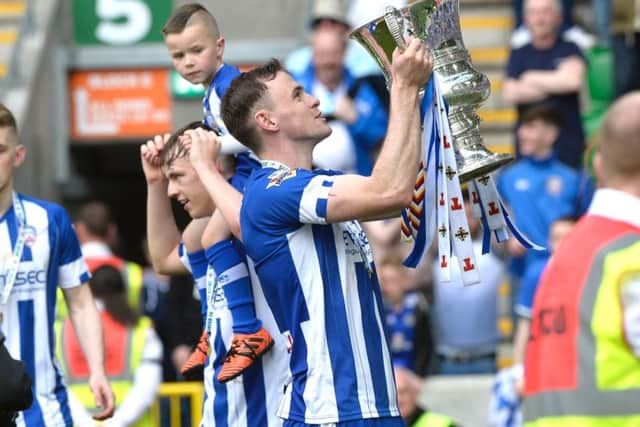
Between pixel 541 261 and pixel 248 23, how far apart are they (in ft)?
16.4

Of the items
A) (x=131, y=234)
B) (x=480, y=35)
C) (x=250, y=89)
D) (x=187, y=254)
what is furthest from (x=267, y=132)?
(x=131, y=234)

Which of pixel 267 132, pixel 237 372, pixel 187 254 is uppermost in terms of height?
pixel 267 132

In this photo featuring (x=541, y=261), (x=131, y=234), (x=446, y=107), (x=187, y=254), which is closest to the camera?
(x=446, y=107)

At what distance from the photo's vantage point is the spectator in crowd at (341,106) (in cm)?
1066

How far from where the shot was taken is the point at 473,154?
5273mm

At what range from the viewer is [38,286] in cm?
648

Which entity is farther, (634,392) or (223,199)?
(223,199)

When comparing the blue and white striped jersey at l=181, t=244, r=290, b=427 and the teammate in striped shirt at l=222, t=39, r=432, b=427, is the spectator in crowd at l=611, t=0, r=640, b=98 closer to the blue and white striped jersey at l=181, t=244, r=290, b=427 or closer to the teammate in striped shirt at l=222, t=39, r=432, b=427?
the blue and white striped jersey at l=181, t=244, r=290, b=427

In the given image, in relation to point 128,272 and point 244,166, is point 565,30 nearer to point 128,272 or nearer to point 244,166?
point 128,272

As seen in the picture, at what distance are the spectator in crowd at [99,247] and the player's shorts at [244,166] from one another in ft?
12.5

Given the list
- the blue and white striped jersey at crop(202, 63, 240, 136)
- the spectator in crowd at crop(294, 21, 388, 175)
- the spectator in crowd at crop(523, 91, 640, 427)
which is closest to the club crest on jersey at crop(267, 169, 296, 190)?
the blue and white striped jersey at crop(202, 63, 240, 136)

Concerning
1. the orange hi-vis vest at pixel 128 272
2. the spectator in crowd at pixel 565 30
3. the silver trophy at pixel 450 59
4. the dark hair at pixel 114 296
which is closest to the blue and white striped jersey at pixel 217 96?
the silver trophy at pixel 450 59

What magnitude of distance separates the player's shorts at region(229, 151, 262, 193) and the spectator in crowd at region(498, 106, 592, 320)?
485 centimetres

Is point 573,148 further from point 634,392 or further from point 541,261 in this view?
point 634,392
